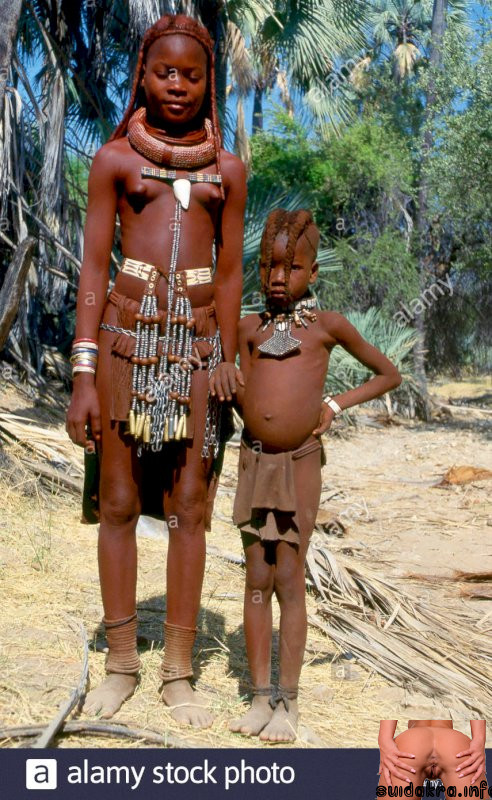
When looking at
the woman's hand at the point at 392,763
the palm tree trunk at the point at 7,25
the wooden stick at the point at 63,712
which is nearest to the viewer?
the woman's hand at the point at 392,763

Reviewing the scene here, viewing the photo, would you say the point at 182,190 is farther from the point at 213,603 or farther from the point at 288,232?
the point at 213,603

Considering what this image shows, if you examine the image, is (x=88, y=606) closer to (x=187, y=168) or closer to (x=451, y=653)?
(x=451, y=653)

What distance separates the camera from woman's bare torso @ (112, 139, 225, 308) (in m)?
3.00

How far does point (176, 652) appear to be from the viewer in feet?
10.2

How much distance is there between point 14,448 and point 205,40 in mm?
3468

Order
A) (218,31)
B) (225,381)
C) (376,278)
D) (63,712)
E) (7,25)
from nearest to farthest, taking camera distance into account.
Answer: (63,712), (225,381), (7,25), (218,31), (376,278)

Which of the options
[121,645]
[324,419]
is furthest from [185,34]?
[121,645]

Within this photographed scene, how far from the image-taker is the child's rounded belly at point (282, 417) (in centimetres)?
294

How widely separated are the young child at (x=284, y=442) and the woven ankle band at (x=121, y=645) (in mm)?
457

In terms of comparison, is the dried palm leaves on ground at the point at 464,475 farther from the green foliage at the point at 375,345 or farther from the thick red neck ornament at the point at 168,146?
the thick red neck ornament at the point at 168,146

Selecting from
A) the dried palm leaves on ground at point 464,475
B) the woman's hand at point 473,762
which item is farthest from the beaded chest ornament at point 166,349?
the dried palm leaves on ground at point 464,475

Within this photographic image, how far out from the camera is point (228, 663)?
3.58m

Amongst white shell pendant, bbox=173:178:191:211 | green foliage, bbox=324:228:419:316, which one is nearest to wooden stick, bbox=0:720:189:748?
white shell pendant, bbox=173:178:191:211

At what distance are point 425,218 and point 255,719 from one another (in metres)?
13.3
